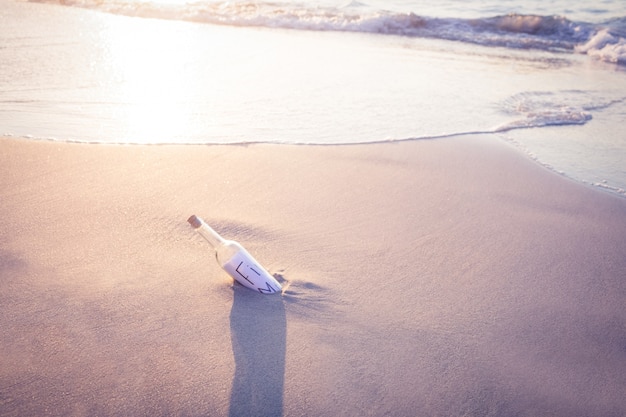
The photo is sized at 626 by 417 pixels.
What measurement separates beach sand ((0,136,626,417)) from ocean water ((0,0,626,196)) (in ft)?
2.07

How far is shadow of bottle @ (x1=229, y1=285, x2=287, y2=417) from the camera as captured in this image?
1.45m

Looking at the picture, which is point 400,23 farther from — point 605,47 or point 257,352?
point 257,352

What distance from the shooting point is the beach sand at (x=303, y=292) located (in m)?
1.51

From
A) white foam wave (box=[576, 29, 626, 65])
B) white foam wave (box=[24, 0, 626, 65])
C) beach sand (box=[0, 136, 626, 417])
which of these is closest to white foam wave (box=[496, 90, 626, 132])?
beach sand (box=[0, 136, 626, 417])

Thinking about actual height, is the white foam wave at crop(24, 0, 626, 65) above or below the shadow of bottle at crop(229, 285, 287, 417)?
above

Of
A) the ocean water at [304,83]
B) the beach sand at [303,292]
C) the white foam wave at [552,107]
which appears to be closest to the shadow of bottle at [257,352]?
the beach sand at [303,292]

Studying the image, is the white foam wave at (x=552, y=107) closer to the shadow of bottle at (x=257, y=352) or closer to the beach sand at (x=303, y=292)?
the beach sand at (x=303, y=292)

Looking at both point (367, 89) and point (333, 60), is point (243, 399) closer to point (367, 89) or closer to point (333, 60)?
point (367, 89)

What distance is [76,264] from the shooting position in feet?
6.53

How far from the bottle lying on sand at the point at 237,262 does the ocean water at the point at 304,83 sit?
1808 millimetres

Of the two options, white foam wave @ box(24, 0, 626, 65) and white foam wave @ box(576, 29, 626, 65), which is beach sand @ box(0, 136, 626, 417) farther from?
white foam wave @ box(24, 0, 626, 65)

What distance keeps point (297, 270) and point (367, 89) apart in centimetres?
320

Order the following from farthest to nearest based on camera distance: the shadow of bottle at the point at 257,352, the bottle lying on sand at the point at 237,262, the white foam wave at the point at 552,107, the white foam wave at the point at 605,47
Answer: the white foam wave at the point at 605,47, the white foam wave at the point at 552,107, the bottle lying on sand at the point at 237,262, the shadow of bottle at the point at 257,352

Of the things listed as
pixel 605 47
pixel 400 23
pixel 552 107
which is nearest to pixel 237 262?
pixel 552 107
